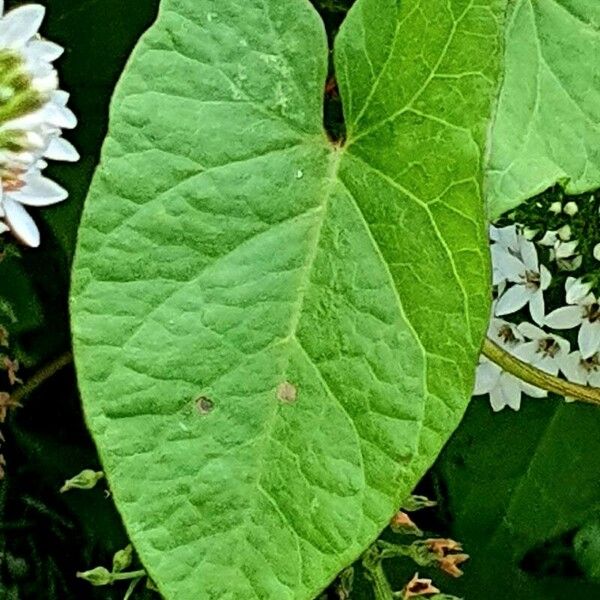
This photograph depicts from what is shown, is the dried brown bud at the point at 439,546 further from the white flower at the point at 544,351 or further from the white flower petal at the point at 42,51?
the white flower petal at the point at 42,51

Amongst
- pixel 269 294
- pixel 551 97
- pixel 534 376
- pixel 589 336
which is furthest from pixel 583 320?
pixel 269 294

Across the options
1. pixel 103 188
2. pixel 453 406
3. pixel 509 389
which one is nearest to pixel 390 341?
pixel 453 406

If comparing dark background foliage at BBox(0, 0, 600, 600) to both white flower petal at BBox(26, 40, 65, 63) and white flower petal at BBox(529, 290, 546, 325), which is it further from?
white flower petal at BBox(26, 40, 65, 63)

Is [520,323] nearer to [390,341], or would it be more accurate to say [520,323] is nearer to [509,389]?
[509,389]

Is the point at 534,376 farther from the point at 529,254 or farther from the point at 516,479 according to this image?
the point at 516,479

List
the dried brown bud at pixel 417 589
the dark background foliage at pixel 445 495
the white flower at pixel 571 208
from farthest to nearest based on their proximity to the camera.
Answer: the dark background foliage at pixel 445 495 < the white flower at pixel 571 208 < the dried brown bud at pixel 417 589

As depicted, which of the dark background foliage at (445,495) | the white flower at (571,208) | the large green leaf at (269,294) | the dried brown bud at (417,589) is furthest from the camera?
the dark background foliage at (445,495)

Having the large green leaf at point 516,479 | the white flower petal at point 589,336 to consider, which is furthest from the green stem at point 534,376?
the large green leaf at point 516,479
